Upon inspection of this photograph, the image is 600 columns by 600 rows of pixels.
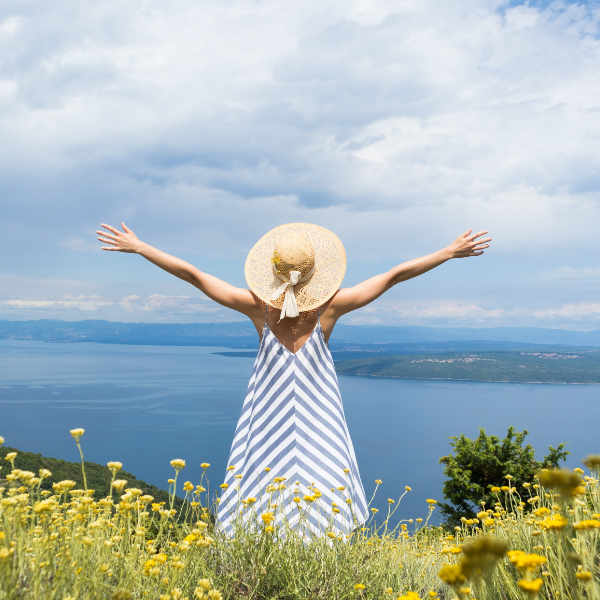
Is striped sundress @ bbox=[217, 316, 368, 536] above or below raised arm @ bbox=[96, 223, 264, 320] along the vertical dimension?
below

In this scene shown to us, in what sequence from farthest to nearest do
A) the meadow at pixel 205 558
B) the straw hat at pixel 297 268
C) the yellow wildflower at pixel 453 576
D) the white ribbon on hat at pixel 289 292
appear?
the straw hat at pixel 297 268
the white ribbon on hat at pixel 289 292
the meadow at pixel 205 558
the yellow wildflower at pixel 453 576

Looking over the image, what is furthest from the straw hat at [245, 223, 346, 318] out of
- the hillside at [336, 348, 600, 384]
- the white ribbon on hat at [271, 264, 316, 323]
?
the hillside at [336, 348, 600, 384]

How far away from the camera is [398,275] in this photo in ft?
11.3

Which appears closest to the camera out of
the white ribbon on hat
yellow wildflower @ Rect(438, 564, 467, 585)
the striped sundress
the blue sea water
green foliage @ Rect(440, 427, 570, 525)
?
yellow wildflower @ Rect(438, 564, 467, 585)

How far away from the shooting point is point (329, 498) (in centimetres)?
279

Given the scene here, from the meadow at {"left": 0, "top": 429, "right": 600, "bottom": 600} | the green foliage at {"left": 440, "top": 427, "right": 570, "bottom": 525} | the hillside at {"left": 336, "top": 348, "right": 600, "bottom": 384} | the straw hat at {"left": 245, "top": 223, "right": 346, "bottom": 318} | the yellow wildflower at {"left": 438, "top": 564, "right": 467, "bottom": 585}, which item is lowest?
the hillside at {"left": 336, "top": 348, "right": 600, "bottom": 384}

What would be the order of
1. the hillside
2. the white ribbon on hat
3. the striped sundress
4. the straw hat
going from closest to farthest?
the striped sundress → the white ribbon on hat → the straw hat → the hillside

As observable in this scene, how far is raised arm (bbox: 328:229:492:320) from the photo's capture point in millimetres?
3371

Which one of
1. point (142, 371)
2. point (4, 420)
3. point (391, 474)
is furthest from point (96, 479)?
point (142, 371)

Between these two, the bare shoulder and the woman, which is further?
the bare shoulder

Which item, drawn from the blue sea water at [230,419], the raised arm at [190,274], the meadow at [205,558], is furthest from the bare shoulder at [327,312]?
the blue sea water at [230,419]

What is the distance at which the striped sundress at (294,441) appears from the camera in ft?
9.02

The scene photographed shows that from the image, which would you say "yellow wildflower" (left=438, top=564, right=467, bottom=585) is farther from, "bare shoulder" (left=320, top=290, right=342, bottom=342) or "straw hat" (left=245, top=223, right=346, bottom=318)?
"bare shoulder" (left=320, top=290, right=342, bottom=342)

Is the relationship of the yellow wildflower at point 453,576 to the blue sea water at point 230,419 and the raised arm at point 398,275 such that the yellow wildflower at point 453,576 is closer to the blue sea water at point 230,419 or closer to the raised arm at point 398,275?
the raised arm at point 398,275
